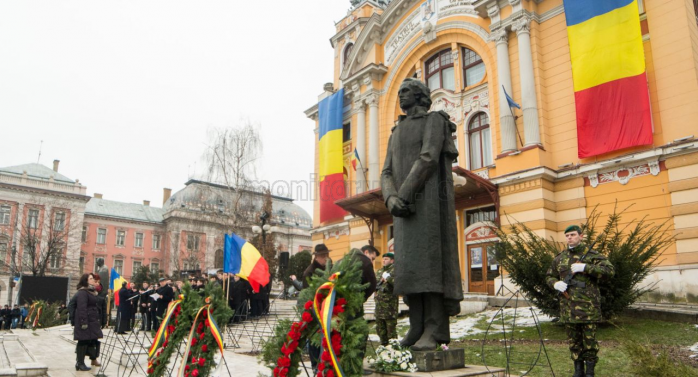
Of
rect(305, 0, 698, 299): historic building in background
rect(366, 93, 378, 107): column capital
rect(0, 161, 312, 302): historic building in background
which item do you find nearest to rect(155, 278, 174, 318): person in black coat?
rect(305, 0, 698, 299): historic building in background

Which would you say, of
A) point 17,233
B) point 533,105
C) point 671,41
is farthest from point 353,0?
point 17,233

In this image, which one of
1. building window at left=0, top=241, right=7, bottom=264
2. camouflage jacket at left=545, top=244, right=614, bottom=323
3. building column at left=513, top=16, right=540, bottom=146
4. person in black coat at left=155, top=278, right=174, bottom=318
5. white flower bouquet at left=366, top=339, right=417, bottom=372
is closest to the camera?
white flower bouquet at left=366, top=339, right=417, bottom=372

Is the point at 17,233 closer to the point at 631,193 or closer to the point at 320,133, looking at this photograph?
the point at 320,133

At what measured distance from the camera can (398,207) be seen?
15.4 feet

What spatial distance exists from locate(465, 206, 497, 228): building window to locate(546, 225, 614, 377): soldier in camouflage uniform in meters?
13.9

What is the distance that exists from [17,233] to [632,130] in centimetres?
5405

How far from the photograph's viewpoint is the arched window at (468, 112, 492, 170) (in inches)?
844

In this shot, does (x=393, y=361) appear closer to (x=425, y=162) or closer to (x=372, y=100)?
(x=425, y=162)

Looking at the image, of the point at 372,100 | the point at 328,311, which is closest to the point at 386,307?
the point at 328,311

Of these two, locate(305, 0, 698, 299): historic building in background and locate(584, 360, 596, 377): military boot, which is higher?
locate(305, 0, 698, 299): historic building in background

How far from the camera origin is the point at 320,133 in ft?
93.8

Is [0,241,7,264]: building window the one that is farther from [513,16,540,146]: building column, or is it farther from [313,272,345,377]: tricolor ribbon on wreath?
[313,272,345,377]: tricolor ribbon on wreath

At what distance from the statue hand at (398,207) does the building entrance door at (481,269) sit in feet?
50.8

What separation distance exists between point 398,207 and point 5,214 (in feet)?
190
